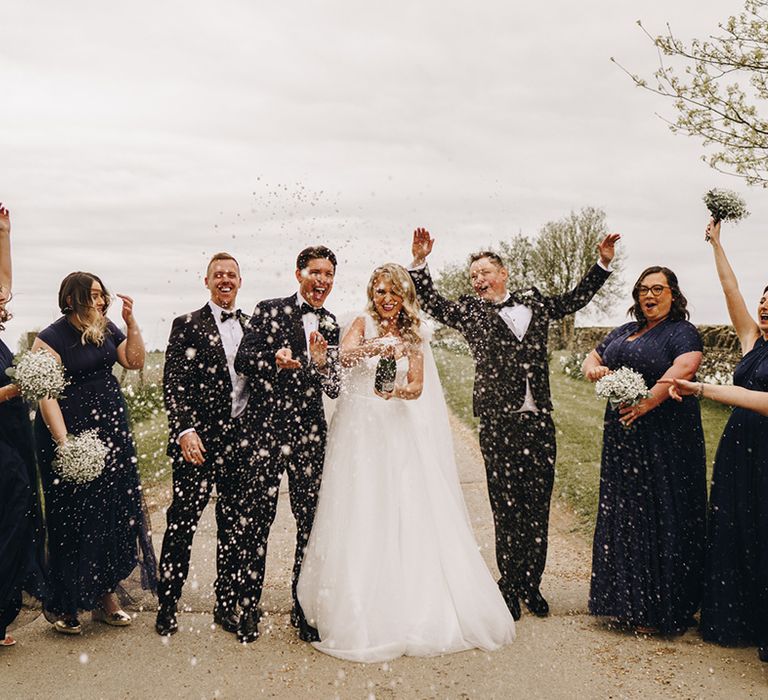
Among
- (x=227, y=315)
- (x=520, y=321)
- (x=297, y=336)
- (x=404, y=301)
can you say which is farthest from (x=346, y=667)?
(x=520, y=321)

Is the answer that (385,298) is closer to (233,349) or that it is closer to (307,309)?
(307,309)

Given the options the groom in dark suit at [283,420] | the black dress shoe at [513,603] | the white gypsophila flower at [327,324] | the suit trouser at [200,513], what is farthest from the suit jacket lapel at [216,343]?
the black dress shoe at [513,603]

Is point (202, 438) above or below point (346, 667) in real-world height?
above

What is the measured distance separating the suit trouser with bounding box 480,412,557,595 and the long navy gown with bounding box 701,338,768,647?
1.21 meters

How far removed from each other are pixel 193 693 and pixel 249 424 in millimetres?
1786

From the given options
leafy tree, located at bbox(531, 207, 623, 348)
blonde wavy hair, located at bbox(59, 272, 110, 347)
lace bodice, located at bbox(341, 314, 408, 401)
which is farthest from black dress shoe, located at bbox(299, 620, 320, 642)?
leafy tree, located at bbox(531, 207, 623, 348)

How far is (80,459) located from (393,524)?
7.50 feet

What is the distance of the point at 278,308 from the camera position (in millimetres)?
5203

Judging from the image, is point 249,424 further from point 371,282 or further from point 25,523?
point 25,523

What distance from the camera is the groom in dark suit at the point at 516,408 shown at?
554cm

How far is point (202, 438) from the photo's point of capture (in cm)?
522

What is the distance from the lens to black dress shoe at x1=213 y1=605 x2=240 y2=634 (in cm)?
513

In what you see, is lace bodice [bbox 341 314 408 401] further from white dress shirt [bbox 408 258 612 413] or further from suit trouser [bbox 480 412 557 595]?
suit trouser [bbox 480 412 557 595]

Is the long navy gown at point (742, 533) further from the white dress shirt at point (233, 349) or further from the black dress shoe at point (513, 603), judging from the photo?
the white dress shirt at point (233, 349)
